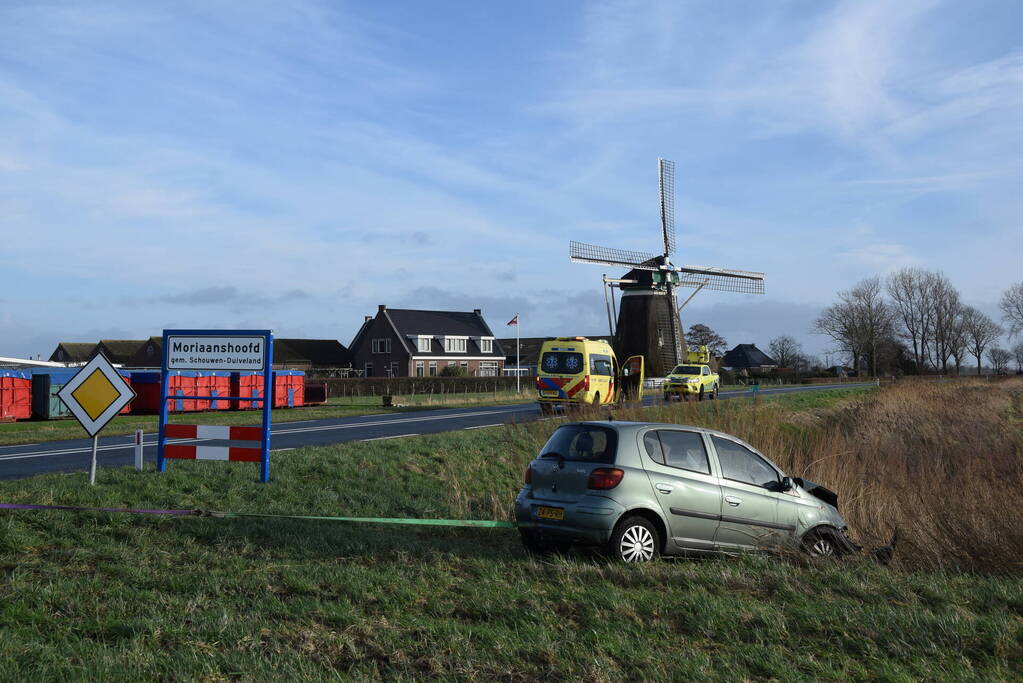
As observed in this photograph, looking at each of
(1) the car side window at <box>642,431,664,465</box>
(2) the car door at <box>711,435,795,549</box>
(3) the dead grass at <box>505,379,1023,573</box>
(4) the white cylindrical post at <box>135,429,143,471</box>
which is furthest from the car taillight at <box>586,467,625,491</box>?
(4) the white cylindrical post at <box>135,429,143,471</box>

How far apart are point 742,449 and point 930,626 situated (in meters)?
3.83

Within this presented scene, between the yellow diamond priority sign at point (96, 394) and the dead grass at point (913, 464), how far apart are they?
9.55m

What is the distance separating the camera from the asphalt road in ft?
51.3

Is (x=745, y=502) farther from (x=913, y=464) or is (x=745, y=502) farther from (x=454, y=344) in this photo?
(x=454, y=344)

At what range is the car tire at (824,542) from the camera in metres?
9.67

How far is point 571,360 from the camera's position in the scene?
101ft

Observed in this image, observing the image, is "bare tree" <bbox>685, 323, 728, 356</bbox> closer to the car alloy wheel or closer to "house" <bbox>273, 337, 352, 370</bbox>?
"house" <bbox>273, 337, 352, 370</bbox>

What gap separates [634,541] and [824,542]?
252cm

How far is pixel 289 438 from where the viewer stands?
21219 millimetres

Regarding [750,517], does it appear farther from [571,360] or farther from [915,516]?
[571,360]

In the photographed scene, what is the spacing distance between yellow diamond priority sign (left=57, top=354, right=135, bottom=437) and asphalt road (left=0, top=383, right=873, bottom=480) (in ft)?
7.58

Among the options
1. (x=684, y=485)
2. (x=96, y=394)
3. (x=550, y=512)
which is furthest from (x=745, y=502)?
(x=96, y=394)

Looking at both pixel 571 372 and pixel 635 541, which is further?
pixel 571 372

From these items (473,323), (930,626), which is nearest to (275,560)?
(930,626)
